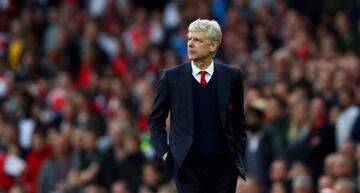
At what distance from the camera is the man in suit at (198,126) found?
10539 mm

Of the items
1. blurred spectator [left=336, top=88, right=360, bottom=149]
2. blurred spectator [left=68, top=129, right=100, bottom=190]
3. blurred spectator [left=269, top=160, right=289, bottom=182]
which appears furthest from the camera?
blurred spectator [left=68, top=129, right=100, bottom=190]

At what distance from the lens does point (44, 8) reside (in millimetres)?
25375

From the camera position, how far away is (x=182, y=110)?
1055 centimetres

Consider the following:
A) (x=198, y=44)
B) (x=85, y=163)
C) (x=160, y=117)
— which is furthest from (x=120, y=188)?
(x=198, y=44)

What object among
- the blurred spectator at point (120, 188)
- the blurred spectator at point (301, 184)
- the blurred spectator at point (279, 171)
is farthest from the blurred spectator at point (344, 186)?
the blurred spectator at point (120, 188)

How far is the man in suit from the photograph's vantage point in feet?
34.6

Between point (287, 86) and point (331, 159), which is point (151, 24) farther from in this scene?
point (331, 159)

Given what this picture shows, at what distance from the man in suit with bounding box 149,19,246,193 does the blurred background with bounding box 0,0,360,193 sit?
358 centimetres

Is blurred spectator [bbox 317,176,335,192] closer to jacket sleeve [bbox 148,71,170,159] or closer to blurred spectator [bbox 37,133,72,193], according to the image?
jacket sleeve [bbox 148,71,170,159]

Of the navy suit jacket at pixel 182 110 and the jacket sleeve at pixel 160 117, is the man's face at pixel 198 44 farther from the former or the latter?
the jacket sleeve at pixel 160 117

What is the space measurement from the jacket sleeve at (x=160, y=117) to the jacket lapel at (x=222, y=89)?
15.2 inches

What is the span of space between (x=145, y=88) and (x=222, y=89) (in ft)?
30.8

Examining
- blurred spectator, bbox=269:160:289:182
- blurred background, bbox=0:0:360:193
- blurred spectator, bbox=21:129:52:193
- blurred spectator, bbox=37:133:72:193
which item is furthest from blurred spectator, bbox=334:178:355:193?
blurred spectator, bbox=21:129:52:193

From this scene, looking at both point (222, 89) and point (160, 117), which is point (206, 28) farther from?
point (160, 117)
